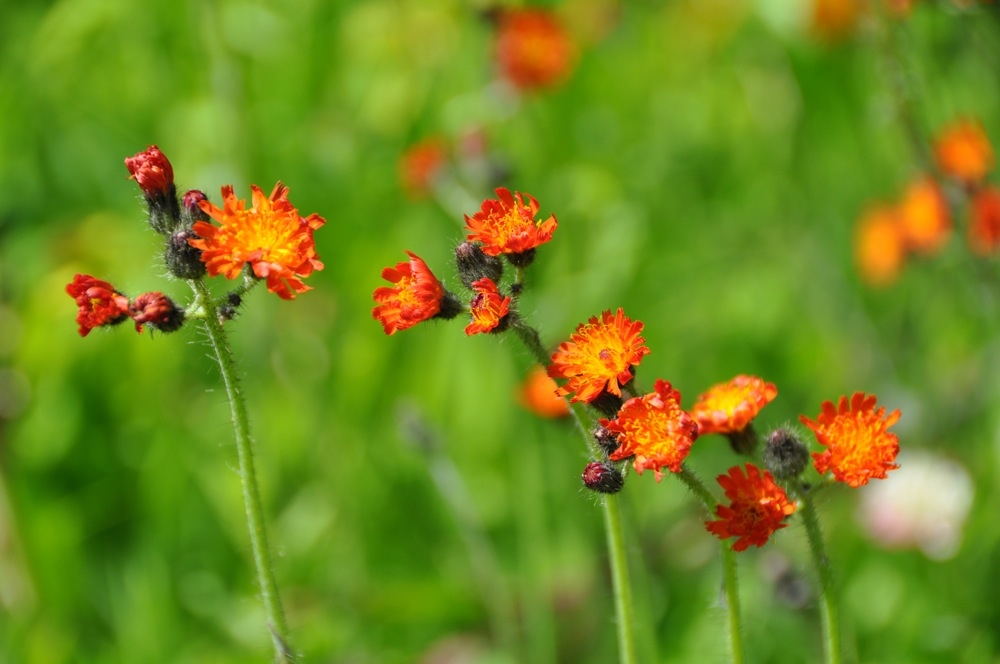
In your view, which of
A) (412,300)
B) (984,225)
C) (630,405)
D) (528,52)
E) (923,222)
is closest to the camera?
(630,405)

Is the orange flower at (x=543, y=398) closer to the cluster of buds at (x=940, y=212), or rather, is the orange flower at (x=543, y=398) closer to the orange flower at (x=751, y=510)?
the orange flower at (x=751, y=510)

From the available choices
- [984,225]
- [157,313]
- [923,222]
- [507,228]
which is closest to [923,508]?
[984,225]

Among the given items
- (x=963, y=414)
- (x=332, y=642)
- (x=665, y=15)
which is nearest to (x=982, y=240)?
(x=963, y=414)

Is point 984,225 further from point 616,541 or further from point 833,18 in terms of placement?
point 616,541

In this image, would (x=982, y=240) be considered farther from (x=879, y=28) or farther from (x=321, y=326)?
(x=321, y=326)

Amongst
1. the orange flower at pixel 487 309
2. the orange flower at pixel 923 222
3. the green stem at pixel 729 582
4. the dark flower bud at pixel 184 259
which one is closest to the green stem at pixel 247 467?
the dark flower bud at pixel 184 259

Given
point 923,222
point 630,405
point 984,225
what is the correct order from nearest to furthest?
point 630,405, point 984,225, point 923,222
